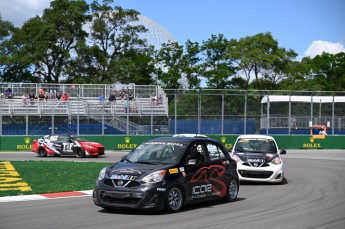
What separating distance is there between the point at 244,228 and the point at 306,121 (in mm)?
34240

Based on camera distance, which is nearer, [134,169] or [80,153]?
[134,169]

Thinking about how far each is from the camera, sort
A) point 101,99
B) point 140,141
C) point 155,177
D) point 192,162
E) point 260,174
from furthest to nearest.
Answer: point 101,99 → point 140,141 → point 260,174 → point 192,162 → point 155,177

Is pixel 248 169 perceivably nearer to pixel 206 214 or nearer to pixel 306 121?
pixel 206 214

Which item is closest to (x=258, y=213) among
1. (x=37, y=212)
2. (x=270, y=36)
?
(x=37, y=212)

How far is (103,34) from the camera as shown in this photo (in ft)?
225

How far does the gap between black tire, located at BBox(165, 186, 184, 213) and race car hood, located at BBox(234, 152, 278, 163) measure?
20.3ft

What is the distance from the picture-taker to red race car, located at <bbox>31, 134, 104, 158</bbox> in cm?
3011

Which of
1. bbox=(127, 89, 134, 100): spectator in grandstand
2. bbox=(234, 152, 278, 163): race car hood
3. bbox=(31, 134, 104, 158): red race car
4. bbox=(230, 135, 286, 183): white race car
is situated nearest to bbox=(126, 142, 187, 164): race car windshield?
bbox=(230, 135, 286, 183): white race car

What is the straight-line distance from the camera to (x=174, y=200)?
36.1 ft

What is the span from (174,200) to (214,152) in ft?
6.88

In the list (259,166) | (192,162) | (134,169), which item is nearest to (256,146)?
(259,166)

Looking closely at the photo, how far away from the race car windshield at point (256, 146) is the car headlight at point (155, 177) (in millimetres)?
7634

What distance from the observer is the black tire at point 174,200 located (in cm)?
1080

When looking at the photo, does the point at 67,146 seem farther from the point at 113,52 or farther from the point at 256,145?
the point at 113,52
